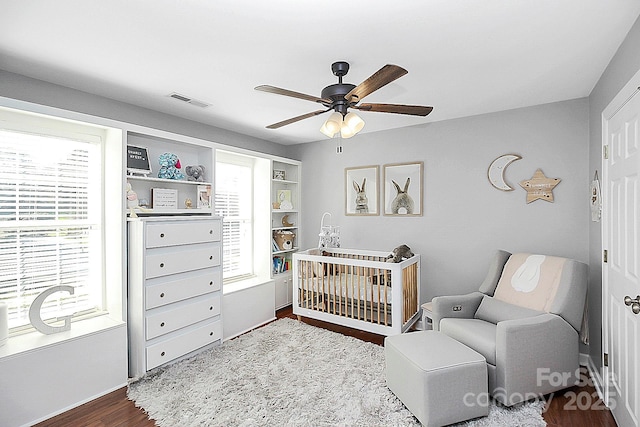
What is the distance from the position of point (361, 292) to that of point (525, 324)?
158cm

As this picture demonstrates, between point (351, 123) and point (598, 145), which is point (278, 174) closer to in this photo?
point (351, 123)

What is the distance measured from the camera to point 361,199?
4352 millimetres

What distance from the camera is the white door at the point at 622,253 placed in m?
1.80

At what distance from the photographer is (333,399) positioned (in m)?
2.41

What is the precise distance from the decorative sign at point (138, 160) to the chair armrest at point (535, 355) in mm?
3161

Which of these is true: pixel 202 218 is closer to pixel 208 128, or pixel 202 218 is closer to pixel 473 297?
pixel 208 128

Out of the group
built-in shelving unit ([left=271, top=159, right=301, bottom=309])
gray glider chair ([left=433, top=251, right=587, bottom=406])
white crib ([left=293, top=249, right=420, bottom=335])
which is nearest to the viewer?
gray glider chair ([left=433, top=251, right=587, bottom=406])

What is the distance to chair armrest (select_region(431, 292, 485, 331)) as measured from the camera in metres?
2.94

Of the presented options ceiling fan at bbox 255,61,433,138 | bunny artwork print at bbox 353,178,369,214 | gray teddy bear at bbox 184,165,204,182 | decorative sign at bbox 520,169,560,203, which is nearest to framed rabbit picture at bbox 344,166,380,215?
bunny artwork print at bbox 353,178,369,214

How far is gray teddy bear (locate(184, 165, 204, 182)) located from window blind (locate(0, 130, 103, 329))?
787mm

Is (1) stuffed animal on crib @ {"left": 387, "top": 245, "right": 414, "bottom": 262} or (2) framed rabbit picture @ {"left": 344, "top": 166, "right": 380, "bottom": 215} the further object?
(2) framed rabbit picture @ {"left": 344, "top": 166, "right": 380, "bottom": 215}

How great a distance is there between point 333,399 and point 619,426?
1782mm

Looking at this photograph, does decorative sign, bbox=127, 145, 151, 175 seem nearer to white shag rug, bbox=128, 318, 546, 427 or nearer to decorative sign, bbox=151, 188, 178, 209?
decorative sign, bbox=151, 188, 178, 209

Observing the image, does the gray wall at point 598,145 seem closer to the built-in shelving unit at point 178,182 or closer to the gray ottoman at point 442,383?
the gray ottoman at point 442,383
